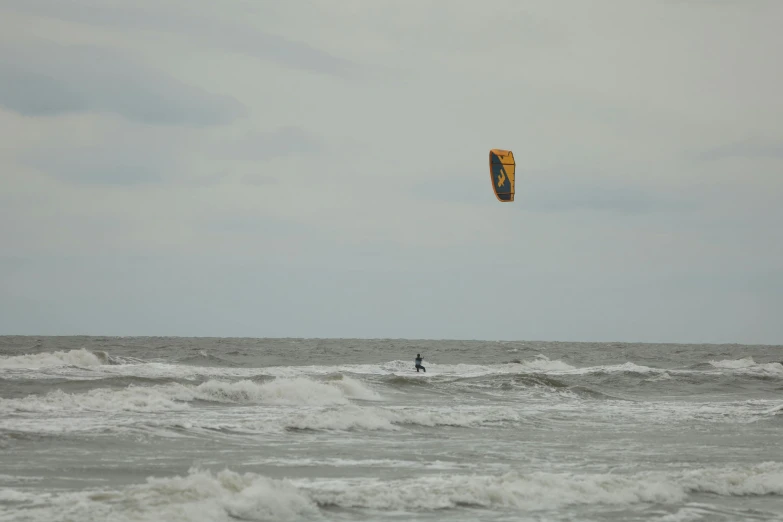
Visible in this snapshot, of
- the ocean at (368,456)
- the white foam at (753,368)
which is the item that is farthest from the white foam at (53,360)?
the white foam at (753,368)

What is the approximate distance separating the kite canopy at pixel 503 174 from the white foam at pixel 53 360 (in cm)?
1947

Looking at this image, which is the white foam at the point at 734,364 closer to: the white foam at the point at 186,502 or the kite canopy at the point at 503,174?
the kite canopy at the point at 503,174

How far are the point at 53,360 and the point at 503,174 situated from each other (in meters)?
21.5

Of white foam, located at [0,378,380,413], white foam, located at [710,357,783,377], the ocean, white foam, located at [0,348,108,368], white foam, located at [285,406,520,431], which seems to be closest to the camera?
the ocean

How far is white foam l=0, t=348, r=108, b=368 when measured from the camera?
32125 mm

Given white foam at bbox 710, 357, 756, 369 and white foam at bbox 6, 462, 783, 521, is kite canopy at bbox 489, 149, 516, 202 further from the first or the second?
white foam at bbox 710, 357, 756, 369

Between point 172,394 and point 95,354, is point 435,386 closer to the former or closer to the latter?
point 172,394

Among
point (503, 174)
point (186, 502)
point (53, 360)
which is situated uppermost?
point (503, 174)

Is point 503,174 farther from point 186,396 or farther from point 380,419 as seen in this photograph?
point 186,396

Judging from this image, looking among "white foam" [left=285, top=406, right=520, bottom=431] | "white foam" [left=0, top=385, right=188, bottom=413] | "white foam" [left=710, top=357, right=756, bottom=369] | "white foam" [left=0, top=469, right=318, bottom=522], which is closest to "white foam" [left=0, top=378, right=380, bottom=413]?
"white foam" [left=0, top=385, right=188, bottom=413]

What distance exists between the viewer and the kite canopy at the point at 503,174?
73.4ft

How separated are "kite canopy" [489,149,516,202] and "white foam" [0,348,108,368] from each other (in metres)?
19.5

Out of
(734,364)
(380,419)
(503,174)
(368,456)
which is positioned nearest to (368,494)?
(368,456)

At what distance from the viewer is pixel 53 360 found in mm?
34031
